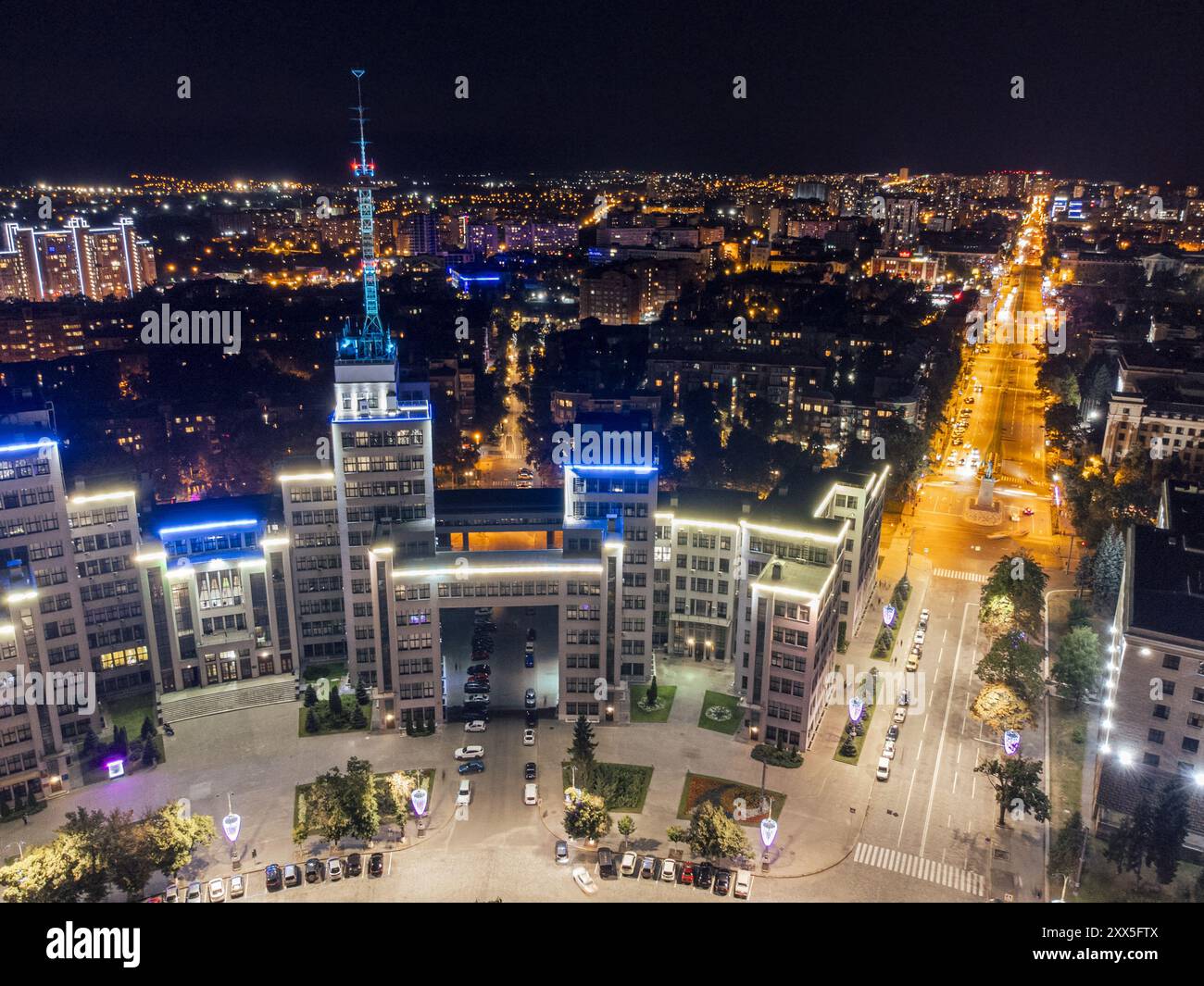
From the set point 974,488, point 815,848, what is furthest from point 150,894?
point 974,488

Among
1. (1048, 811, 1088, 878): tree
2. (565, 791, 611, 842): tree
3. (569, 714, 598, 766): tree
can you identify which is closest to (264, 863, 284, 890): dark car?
(565, 791, 611, 842): tree

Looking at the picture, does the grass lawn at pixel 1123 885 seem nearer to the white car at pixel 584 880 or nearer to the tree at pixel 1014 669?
the tree at pixel 1014 669

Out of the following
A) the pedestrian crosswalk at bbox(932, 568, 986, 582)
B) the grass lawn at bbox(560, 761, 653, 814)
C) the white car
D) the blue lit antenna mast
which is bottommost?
the white car

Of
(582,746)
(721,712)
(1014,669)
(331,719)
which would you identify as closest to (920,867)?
(721,712)

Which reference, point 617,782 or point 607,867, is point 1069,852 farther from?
point 617,782

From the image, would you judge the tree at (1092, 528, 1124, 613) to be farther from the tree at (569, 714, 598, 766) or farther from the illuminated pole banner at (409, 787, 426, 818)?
the illuminated pole banner at (409, 787, 426, 818)
